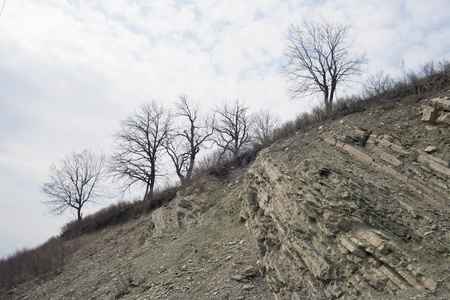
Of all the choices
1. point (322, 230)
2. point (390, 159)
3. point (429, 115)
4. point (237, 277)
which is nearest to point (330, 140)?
point (390, 159)

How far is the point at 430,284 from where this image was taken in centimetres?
451

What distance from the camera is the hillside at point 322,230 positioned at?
5285mm

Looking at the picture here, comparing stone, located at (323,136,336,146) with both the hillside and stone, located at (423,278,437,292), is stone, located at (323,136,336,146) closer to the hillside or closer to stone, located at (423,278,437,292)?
the hillside

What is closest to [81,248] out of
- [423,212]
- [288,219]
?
[288,219]

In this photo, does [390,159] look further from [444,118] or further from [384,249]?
[384,249]

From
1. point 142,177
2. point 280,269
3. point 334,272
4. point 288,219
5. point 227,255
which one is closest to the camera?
point 334,272

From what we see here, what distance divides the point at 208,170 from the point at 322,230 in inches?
386

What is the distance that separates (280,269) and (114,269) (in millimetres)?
7024

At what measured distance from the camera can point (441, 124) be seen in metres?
7.64

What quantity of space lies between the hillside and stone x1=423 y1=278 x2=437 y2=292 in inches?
0.5

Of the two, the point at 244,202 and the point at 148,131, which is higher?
the point at 148,131

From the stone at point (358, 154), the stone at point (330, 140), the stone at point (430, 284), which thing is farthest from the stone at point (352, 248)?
the stone at point (330, 140)

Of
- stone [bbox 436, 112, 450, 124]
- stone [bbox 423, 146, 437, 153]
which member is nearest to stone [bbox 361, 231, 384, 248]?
stone [bbox 423, 146, 437, 153]

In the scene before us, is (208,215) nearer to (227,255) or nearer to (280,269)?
(227,255)
